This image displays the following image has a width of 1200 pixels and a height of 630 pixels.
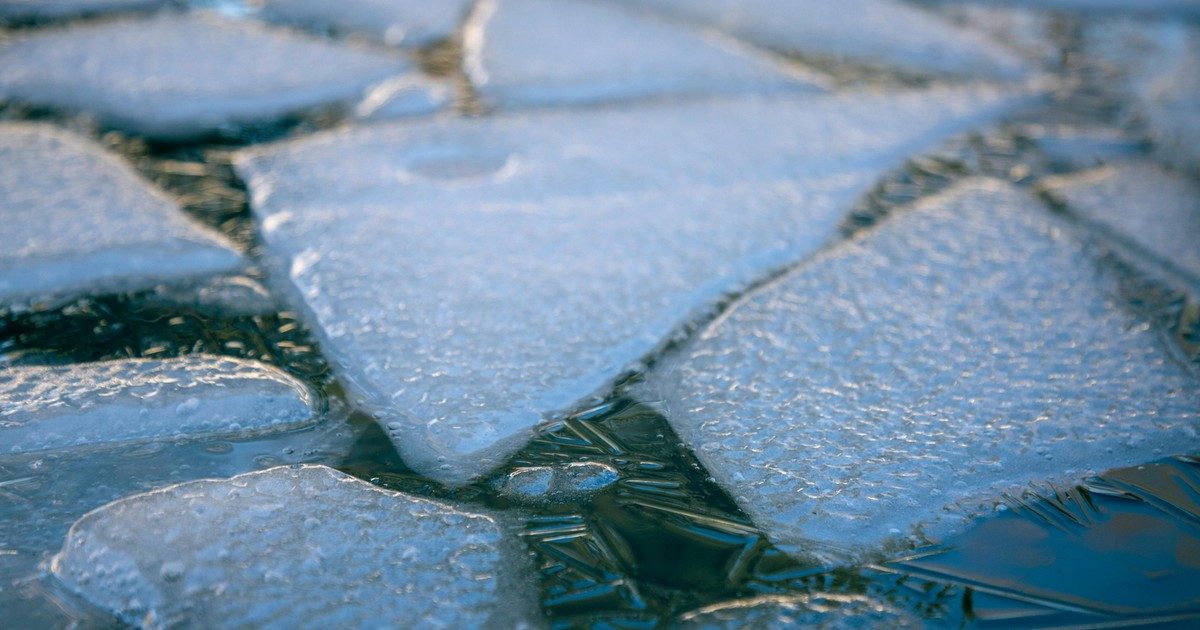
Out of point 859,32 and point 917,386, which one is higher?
point 859,32

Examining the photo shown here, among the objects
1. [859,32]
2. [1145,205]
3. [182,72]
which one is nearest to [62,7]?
[182,72]

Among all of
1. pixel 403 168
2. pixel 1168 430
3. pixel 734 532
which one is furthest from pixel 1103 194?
pixel 403 168

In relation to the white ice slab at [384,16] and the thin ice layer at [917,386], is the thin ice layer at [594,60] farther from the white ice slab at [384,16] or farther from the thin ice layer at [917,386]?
the thin ice layer at [917,386]

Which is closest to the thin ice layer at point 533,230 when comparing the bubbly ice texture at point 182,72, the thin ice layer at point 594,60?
the thin ice layer at point 594,60

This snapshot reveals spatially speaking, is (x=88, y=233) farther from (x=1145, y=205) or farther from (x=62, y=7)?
(x=1145, y=205)

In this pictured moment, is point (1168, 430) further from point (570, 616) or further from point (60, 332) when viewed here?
point (60, 332)
